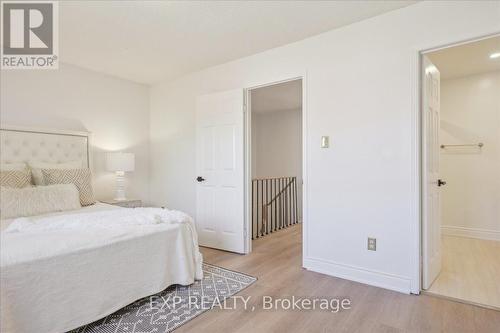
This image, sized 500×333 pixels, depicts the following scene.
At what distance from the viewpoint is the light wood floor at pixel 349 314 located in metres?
1.83

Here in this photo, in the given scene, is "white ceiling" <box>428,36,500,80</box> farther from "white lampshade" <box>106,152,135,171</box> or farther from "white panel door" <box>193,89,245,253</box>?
"white lampshade" <box>106,152,135,171</box>

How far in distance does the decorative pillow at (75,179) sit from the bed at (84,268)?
1.92 ft

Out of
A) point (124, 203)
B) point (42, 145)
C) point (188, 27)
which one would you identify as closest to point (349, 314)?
point (188, 27)

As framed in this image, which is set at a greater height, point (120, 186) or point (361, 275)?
point (120, 186)

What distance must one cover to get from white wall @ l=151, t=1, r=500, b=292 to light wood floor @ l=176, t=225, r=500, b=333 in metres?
0.22

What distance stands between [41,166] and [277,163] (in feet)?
14.9

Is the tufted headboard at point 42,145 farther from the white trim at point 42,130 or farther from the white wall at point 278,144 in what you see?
the white wall at point 278,144

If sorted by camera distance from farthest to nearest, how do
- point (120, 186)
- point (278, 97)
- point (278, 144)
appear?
point (278, 144), point (278, 97), point (120, 186)

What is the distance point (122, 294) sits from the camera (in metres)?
1.96

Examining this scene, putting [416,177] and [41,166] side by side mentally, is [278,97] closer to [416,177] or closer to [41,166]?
[416,177]

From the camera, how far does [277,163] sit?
654 centimetres

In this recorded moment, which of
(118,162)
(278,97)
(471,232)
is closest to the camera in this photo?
(118,162)

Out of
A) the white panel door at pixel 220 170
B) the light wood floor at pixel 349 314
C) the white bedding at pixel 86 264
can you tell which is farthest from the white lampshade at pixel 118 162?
the light wood floor at pixel 349 314

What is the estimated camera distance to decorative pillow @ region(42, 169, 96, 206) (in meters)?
2.91
